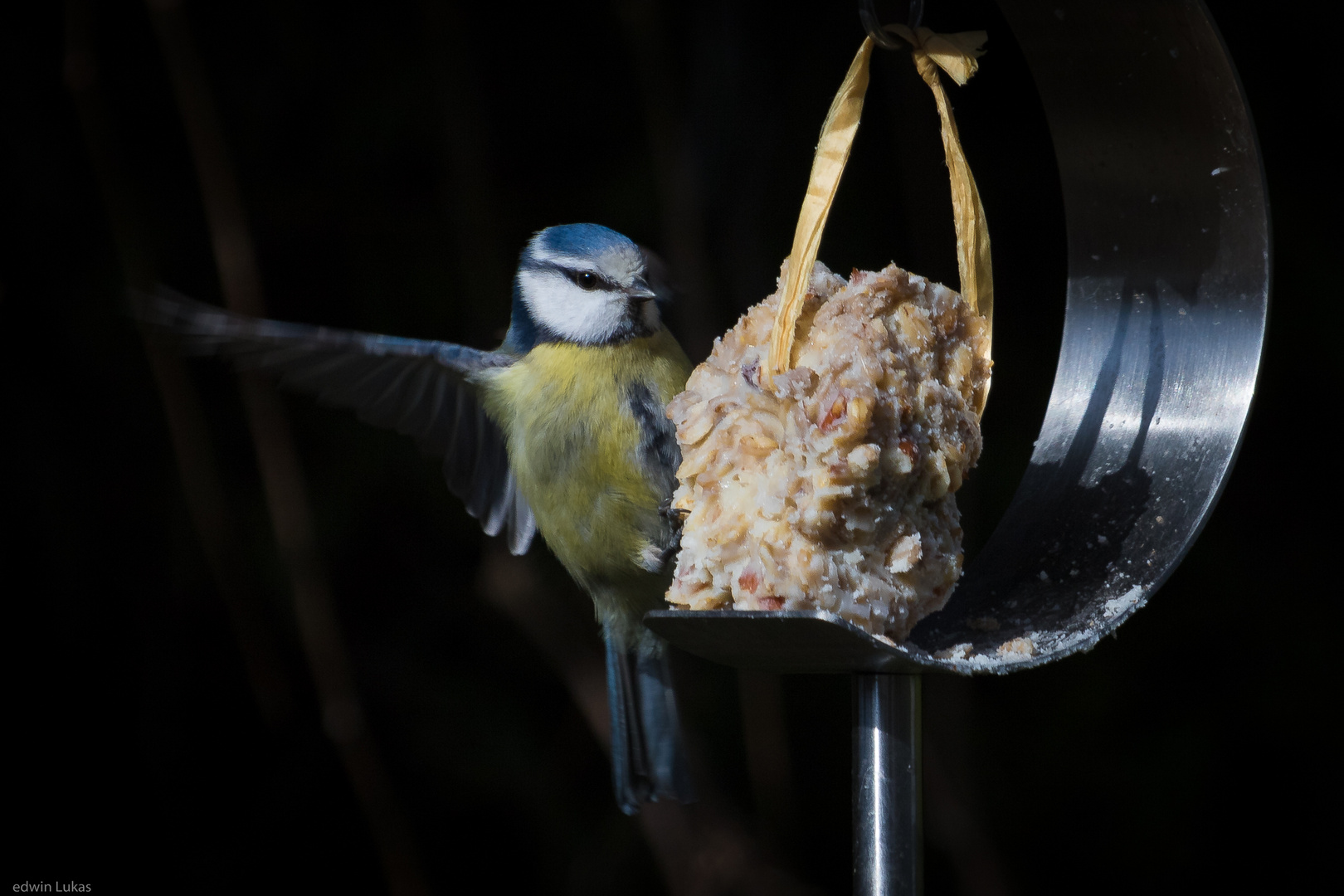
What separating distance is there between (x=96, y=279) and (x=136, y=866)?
1.12 metres

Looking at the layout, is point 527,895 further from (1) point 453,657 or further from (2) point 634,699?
(2) point 634,699

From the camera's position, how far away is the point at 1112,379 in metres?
0.99

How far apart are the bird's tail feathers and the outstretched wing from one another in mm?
301

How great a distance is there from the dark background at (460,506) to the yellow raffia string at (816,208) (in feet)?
3.62

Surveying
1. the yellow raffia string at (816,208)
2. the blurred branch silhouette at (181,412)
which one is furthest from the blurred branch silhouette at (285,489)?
the yellow raffia string at (816,208)

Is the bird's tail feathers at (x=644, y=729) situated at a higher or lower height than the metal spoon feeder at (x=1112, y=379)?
lower

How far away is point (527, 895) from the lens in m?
2.42

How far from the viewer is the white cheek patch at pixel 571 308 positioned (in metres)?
1.44

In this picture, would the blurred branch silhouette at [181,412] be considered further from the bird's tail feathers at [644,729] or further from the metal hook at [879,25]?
the metal hook at [879,25]

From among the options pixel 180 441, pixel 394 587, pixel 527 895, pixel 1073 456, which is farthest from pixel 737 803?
pixel 1073 456

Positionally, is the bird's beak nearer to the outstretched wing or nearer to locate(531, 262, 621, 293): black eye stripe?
locate(531, 262, 621, 293): black eye stripe

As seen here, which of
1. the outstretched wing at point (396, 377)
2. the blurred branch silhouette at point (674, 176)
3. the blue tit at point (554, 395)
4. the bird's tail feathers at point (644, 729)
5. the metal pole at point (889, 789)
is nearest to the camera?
the metal pole at point (889, 789)

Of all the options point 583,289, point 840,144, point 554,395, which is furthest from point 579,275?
point 840,144

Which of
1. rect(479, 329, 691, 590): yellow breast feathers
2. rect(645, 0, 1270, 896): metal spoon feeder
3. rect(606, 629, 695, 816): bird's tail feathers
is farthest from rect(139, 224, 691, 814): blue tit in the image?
rect(645, 0, 1270, 896): metal spoon feeder
